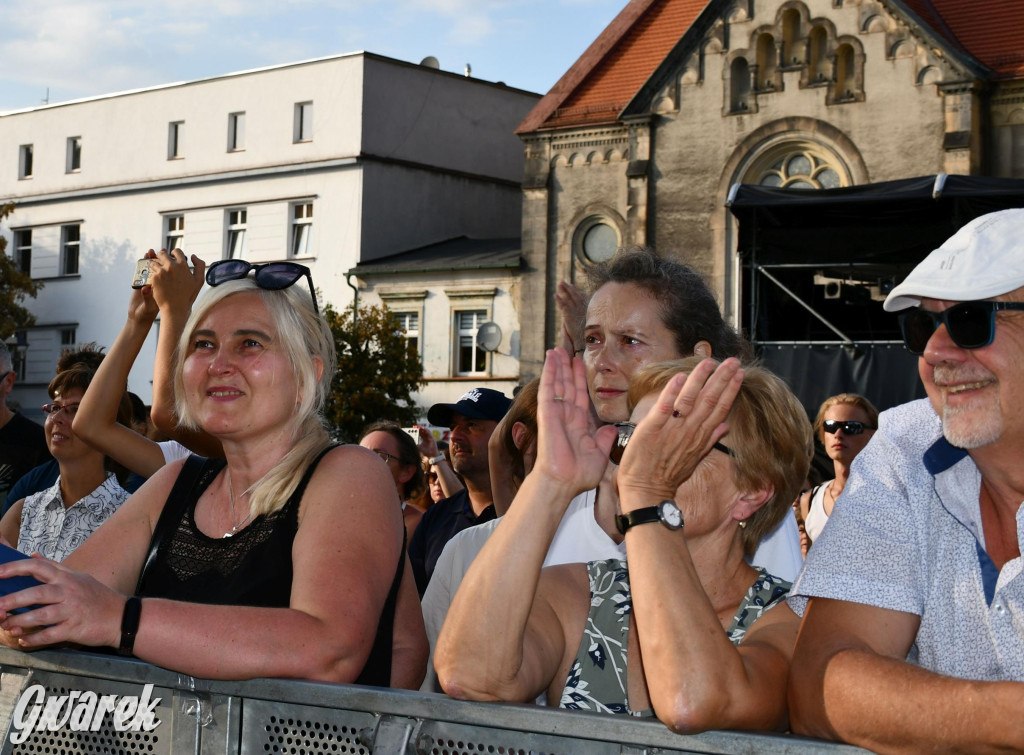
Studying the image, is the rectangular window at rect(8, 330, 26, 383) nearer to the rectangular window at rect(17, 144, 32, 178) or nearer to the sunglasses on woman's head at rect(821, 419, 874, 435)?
the rectangular window at rect(17, 144, 32, 178)

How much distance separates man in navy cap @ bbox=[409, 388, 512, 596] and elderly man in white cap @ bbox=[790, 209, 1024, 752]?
340 cm

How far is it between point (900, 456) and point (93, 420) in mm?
3031

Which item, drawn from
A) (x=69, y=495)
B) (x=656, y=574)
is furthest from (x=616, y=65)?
(x=656, y=574)

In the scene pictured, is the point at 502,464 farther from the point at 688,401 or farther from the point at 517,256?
the point at 517,256

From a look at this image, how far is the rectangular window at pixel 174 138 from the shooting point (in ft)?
138

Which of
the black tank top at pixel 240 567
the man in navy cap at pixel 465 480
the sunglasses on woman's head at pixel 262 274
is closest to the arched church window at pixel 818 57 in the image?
the man in navy cap at pixel 465 480

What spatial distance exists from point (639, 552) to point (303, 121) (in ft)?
126

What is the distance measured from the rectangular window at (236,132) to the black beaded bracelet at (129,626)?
38980 mm

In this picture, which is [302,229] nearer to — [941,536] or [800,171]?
[800,171]

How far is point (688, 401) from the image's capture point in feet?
9.08

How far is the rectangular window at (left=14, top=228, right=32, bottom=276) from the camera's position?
4500 centimetres

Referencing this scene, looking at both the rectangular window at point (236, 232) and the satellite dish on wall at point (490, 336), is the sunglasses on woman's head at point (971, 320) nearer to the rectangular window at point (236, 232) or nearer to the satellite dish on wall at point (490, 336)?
the satellite dish on wall at point (490, 336)

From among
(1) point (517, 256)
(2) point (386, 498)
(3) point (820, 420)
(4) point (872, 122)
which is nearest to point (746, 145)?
(4) point (872, 122)

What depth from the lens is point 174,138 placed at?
4231 cm
